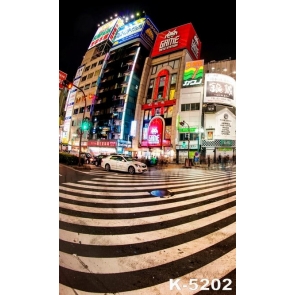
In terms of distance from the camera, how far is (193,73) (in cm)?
167

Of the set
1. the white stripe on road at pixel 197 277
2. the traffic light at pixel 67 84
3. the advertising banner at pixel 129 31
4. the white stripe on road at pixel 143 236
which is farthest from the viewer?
the traffic light at pixel 67 84

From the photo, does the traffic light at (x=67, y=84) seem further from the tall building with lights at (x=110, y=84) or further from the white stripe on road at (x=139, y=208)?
the white stripe on road at (x=139, y=208)

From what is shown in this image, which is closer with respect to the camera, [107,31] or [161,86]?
[161,86]

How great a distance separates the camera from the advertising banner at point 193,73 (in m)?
1.66

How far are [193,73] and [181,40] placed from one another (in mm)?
374

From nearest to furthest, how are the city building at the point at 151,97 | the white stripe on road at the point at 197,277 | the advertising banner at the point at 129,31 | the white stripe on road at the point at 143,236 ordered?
the white stripe on road at the point at 197,277 → the white stripe on road at the point at 143,236 → the city building at the point at 151,97 → the advertising banner at the point at 129,31

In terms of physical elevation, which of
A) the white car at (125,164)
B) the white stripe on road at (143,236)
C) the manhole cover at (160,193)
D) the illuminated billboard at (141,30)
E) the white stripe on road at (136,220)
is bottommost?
the white stripe on road at (143,236)

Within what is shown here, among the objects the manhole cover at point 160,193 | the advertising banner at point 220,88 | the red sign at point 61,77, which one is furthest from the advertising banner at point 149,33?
the manhole cover at point 160,193

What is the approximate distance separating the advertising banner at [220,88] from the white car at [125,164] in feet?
2.93

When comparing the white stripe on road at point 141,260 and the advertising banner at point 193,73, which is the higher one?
the advertising banner at point 193,73

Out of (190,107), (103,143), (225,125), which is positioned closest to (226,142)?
(225,125)

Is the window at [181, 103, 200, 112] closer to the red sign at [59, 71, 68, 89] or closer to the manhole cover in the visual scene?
the manhole cover

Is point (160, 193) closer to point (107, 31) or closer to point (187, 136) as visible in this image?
point (187, 136)

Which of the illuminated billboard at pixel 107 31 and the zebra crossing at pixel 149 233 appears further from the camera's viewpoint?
the illuminated billboard at pixel 107 31
